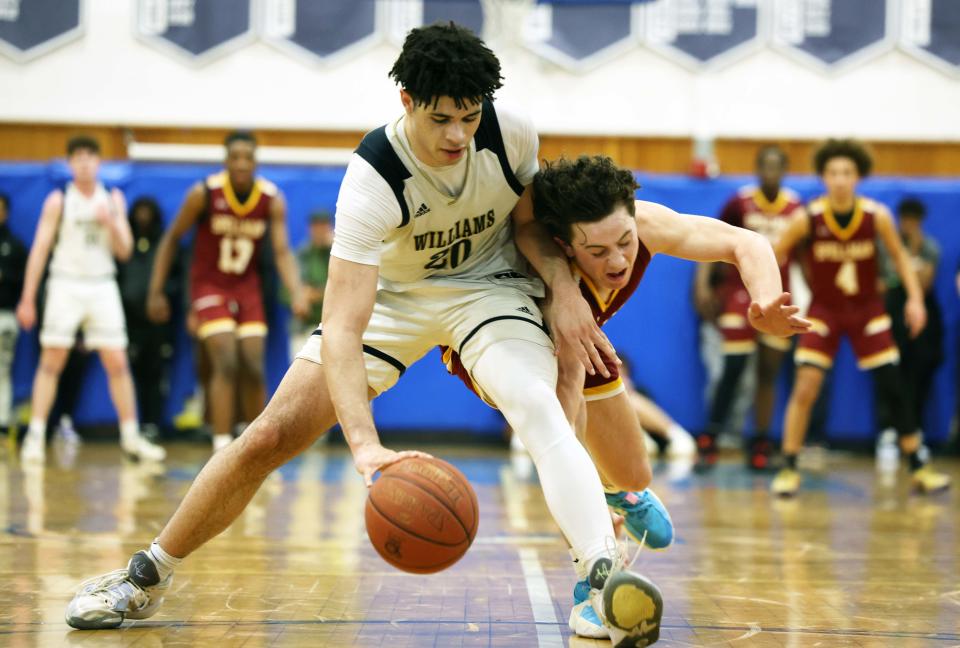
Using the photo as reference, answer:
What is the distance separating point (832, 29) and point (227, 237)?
21.1ft

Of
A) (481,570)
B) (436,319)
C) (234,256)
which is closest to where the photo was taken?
(436,319)

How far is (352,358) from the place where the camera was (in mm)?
3002

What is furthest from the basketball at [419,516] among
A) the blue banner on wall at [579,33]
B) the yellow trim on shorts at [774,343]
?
the blue banner on wall at [579,33]

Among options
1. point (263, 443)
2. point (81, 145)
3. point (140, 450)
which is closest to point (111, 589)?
point (263, 443)

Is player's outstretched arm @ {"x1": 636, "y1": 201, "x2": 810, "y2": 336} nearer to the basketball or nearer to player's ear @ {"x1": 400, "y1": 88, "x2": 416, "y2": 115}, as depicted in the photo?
player's ear @ {"x1": 400, "y1": 88, "x2": 416, "y2": 115}

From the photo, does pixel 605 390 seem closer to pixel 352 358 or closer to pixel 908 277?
pixel 352 358

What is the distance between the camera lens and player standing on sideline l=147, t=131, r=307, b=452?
24.6ft

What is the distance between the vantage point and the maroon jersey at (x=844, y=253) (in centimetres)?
711

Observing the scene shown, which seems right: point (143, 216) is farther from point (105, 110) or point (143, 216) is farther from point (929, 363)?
point (929, 363)

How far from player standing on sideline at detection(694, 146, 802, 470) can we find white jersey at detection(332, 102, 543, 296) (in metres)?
4.81

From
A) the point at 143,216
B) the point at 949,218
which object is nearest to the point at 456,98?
the point at 143,216

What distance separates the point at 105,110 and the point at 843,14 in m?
7.22

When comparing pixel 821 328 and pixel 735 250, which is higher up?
pixel 735 250

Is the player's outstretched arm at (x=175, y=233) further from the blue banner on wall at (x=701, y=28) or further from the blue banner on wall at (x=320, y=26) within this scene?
the blue banner on wall at (x=701, y=28)
